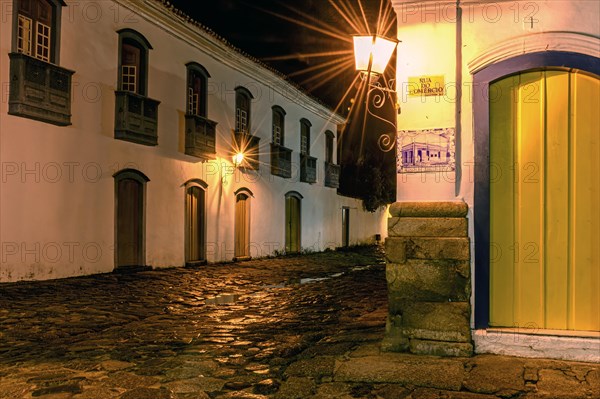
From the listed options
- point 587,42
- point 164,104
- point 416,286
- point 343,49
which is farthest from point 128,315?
point 343,49

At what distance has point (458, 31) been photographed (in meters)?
5.45

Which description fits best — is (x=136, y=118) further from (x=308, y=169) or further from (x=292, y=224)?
A: (x=308, y=169)

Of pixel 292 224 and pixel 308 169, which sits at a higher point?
pixel 308 169

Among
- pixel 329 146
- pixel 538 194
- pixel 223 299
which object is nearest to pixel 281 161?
pixel 329 146

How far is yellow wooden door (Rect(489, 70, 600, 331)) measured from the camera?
511 centimetres

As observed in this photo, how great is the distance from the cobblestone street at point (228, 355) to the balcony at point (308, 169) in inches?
548

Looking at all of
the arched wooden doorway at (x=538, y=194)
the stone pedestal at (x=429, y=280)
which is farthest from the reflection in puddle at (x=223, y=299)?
the arched wooden doorway at (x=538, y=194)

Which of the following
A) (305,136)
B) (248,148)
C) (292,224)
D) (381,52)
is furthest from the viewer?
(305,136)

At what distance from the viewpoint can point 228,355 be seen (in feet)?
18.8

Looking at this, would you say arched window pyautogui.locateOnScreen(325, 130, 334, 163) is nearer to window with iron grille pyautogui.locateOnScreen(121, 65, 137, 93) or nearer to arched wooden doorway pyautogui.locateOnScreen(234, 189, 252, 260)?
arched wooden doorway pyautogui.locateOnScreen(234, 189, 252, 260)

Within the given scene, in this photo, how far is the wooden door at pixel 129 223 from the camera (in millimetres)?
13961

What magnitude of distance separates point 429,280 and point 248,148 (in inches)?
590

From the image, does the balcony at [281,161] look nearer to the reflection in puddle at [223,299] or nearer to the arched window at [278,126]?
the arched window at [278,126]

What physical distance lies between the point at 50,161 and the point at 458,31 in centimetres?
933
